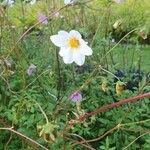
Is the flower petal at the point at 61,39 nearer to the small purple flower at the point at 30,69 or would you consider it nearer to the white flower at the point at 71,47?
the white flower at the point at 71,47

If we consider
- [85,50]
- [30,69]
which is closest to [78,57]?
[85,50]

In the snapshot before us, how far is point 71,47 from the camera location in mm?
1531

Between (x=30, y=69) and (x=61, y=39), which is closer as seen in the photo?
(x=61, y=39)

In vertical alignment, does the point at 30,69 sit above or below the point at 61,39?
below

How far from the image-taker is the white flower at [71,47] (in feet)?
4.94

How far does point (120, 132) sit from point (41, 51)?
1.10 meters

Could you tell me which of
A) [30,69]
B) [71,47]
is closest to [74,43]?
[71,47]

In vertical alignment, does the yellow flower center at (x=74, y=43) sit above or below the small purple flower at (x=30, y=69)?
above

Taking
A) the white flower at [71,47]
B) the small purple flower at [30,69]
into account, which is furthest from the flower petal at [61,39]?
the small purple flower at [30,69]

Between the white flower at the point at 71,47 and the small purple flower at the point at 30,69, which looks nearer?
the white flower at the point at 71,47

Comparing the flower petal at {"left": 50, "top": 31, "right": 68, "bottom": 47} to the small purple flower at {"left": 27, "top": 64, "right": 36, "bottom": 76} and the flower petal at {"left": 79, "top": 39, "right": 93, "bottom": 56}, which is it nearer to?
the flower petal at {"left": 79, "top": 39, "right": 93, "bottom": 56}

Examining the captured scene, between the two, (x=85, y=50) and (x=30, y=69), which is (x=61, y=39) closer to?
(x=85, y=50)

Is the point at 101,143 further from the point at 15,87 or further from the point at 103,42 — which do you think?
the point at 103,42

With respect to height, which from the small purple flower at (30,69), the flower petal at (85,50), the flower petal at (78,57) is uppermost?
the flower petal at (85,50)
